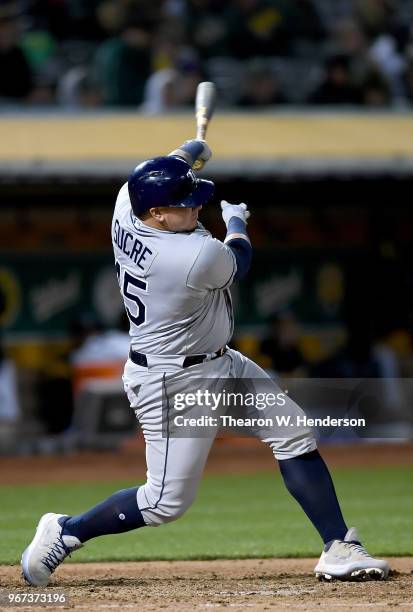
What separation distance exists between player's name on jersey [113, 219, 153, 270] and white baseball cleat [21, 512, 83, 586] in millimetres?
1089

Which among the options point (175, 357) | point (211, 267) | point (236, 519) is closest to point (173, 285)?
point (211, 267)

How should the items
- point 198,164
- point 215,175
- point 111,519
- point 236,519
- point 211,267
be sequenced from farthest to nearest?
point 215,175
point 236,519
point 198,164
point 111,519
point 211,267

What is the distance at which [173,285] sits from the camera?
4.60 meters

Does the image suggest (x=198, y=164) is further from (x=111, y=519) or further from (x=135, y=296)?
(x=111, y=519)

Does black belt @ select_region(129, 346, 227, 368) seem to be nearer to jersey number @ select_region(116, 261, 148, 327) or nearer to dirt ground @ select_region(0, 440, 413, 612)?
jersey number @ select_region(116, 261, 148, 327)

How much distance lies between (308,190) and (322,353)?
1.60 m

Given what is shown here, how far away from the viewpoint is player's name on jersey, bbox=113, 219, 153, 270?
4637 millimetres

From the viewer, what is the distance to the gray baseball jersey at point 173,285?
4.55 meters

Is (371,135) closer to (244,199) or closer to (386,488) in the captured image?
(244,199)

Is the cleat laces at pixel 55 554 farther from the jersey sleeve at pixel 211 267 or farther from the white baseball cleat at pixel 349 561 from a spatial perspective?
the jersey sleeve at pixel 211 267

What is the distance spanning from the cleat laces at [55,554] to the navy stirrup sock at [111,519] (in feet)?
0.16

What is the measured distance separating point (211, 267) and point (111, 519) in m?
1.06

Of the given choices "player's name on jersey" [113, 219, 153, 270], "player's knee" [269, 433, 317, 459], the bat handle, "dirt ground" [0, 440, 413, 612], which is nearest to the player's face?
"player's name on jersey" [113, 219, 153, 270]

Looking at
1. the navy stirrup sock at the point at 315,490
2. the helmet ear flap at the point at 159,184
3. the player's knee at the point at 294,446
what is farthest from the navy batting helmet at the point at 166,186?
the navy stirrup sock at the point at 315,490
